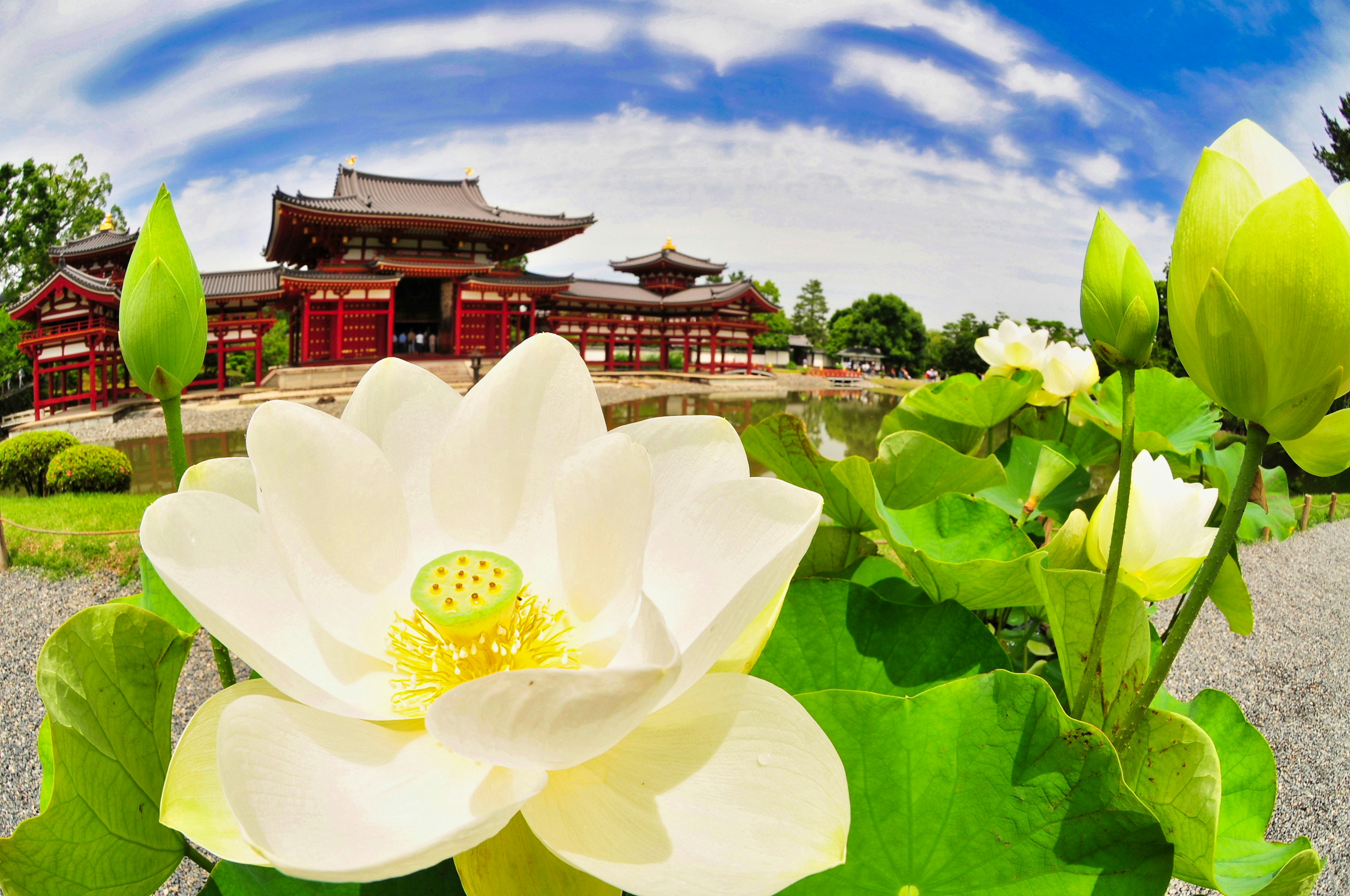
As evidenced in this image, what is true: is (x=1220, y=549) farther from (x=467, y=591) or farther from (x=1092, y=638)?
(x=467, y=591)

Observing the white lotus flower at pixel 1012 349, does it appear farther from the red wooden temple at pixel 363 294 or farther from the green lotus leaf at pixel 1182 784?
the red wooden temple at pixel 363 294

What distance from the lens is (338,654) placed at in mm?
294

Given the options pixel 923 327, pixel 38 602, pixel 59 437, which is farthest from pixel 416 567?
pixel 923 327

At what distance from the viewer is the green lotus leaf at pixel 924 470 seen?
0.65 metres

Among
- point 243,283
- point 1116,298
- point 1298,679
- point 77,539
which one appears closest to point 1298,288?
point 1116,298

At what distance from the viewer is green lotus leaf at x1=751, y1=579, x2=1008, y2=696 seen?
39 cm

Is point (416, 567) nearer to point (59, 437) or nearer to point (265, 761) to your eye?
point (265, 761)

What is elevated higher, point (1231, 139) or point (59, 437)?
point (1231, 139)

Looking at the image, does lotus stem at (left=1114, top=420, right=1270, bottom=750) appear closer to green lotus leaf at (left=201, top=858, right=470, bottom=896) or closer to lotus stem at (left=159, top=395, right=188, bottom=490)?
green lotus leaf at (left=201, top=858, right=470, bottom=896)

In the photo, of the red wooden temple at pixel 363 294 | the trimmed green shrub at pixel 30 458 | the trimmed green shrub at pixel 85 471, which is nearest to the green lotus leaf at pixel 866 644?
the trimmed green shrub at pixel 85 471

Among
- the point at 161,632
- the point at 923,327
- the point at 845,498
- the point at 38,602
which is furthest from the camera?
the point at 923,327

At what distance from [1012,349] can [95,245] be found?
14.9 m

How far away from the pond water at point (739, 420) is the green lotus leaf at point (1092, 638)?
2.00 metres

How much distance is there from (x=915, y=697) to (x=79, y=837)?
33cm
